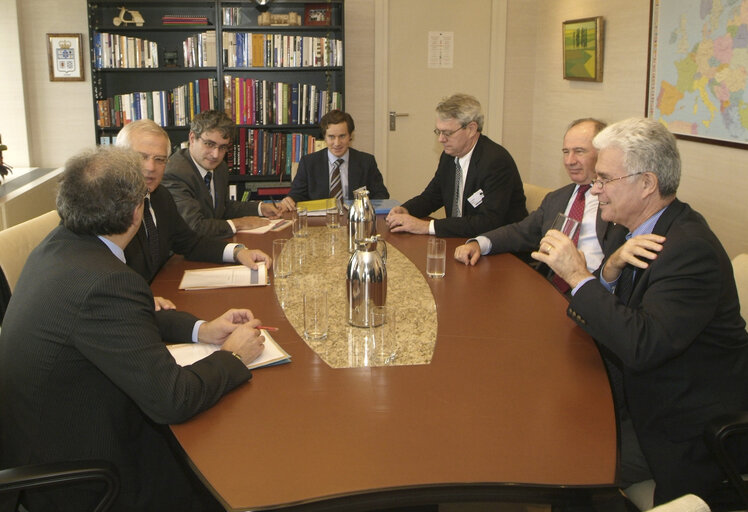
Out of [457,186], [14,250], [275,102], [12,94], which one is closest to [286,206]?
[457,186]

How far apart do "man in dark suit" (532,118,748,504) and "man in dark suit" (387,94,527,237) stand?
143cm

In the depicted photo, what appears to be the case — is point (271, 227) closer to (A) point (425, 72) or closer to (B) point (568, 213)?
(B) point (568, 213)

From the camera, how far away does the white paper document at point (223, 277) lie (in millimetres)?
2617

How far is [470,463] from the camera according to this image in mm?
1396

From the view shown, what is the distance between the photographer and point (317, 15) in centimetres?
571

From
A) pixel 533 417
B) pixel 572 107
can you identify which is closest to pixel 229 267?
pixel 533 417

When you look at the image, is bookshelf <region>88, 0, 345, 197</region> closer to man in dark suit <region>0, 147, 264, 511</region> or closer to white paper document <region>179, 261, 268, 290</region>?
white paper document <region>179, 261, 268, 290</region>

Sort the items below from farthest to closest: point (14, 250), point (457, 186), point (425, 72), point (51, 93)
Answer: point (425, 72) < point (51, 93) < point (457, 186) < point (14, 250)

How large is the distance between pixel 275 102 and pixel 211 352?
4.20 m

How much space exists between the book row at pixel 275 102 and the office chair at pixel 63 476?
456cm

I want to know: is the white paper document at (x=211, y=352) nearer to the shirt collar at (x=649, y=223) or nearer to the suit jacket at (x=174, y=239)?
the suit jacket at (x=174, y=239)

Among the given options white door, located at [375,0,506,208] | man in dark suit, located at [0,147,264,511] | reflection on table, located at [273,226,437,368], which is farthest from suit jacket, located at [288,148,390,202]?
man in dark suit, located at [0,147,264,511]

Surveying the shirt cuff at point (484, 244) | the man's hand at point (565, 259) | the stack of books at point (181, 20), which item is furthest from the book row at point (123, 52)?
the man's hand at point (565, 259)

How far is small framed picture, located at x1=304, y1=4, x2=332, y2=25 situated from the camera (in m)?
5.71
